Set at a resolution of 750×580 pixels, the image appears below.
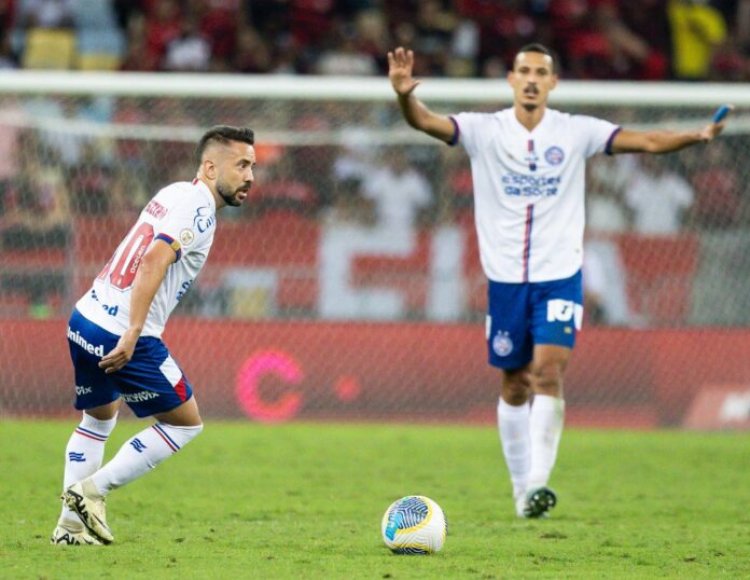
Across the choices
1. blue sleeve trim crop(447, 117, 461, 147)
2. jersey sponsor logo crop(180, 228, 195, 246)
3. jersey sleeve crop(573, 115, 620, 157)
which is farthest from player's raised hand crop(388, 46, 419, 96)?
jersey sponsor logo crop(180, 228, 195, 246)

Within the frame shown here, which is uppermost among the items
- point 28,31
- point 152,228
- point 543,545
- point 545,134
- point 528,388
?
point 28,31

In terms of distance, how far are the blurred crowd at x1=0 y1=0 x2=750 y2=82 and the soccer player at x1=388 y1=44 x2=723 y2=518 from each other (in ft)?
28.9

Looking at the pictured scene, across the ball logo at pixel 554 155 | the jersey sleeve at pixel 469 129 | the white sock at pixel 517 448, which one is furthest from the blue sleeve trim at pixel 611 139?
the white sock at pixel 517 448

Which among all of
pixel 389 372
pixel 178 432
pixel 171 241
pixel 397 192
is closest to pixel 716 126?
pixel 171 241

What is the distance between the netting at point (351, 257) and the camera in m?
13.9

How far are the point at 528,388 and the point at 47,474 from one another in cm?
333

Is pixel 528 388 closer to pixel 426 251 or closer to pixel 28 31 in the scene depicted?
pixel 426 251

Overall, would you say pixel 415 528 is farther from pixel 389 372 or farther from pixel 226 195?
pixel 389 372

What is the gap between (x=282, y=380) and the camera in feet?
46.6

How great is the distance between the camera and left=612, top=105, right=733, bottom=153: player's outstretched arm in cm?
882

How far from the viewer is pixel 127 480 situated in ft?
22.7

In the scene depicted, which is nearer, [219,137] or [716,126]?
[219,137]

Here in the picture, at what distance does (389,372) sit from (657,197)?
10.7 feet

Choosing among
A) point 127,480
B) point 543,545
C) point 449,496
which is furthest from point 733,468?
point 127,480
